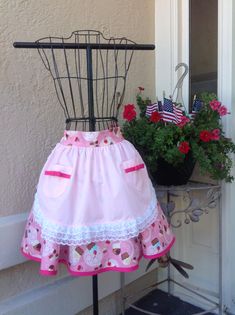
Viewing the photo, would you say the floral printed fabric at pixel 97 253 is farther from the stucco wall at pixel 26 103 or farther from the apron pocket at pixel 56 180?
the stucco wall at pixel 26 103

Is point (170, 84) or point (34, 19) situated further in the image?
point (170, 84)

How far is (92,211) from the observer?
48.6 inches

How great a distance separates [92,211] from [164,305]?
1.18 m

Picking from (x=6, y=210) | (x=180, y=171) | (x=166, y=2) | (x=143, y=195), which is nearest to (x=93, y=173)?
(x=143, y=195)

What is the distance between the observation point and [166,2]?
1993 mm

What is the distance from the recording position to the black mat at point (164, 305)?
6.77 ft

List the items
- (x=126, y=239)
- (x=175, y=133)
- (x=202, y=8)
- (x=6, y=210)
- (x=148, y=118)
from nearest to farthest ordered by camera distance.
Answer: (x=126, y=239) < (x=6, y=210) < (x=175, y=133) < (x=148, y=118) < (x=202, y=8)

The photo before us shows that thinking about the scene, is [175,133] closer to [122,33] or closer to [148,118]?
[148,118]

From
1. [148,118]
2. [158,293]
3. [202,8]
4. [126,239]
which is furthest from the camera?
[158,293]

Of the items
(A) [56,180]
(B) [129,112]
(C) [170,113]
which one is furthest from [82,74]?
(A) [56,180]

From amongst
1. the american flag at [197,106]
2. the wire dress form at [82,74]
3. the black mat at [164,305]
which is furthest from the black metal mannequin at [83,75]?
the black mat at [164,305]

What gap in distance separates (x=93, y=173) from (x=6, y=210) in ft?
1.63

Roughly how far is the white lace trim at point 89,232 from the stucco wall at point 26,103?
337 millimetres

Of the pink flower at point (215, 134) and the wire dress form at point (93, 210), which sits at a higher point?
the pink flower at point (215, 134)
